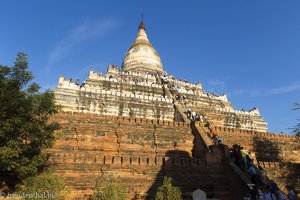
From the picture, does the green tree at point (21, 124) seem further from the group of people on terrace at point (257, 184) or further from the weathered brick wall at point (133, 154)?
the group of people on terrace at point (257, 184)

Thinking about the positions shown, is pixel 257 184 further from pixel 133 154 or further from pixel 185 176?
pixel 133 154

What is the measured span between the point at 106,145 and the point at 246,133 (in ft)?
36.3

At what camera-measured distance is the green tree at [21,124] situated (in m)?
Answer: 9.38

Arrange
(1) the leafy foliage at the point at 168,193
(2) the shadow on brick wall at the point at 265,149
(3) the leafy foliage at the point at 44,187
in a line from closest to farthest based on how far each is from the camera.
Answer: (3) the leafy foliage at the point at 44,187 → (1) the leafy foliage at the point at 168,193 → (2) the shadow on brick wall at the point at 265,149

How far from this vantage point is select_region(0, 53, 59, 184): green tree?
938 centimetres

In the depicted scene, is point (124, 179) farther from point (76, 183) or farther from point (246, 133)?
point (246, 133)

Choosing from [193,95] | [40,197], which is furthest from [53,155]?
[193,95]

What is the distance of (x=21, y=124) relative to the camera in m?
9.78

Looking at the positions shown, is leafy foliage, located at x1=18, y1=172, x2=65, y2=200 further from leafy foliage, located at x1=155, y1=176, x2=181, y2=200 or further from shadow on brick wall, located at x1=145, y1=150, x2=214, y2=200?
shadow on brick wall, located at x1=145, y1=150, x2=214, y2=200

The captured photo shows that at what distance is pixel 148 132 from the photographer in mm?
17375

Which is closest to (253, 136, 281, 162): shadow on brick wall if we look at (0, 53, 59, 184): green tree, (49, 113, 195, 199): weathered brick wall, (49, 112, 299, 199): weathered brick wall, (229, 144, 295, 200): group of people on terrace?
(49, 112, 299, 199): weathered brick wall

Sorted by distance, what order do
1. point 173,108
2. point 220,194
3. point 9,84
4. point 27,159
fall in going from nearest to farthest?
point 27,159, point 9,84, point 220,194, point 173,108

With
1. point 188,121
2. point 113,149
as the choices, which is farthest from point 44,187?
point 188,121

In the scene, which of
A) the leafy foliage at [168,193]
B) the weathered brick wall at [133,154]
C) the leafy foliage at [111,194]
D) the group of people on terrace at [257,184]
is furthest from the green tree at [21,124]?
the group of people on terrace at [257,184]
